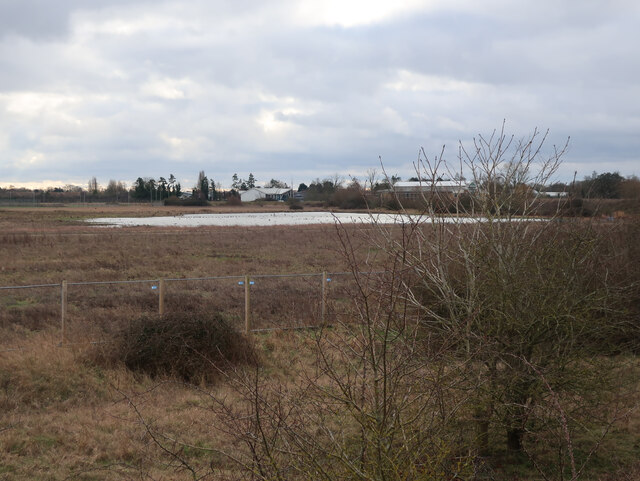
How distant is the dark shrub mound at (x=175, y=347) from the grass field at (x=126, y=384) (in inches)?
14.0

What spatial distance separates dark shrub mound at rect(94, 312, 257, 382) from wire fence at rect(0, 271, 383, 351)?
1187 mm

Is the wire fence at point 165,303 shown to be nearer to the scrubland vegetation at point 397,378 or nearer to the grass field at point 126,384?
the grass field at point 126,384

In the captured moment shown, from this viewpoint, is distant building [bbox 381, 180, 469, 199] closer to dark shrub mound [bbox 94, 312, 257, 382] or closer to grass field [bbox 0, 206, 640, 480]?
grass field [bbox 0, 206, 640, 480]

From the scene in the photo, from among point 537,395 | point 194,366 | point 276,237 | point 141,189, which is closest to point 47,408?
point 194,366

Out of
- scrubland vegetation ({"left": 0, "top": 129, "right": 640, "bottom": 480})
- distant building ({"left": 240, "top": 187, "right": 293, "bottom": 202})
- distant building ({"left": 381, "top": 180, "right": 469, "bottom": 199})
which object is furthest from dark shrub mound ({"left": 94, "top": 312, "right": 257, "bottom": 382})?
distant building ({"left": 240, "top": 187, "right": 293, "bottom": 202})

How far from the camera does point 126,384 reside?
11266mm

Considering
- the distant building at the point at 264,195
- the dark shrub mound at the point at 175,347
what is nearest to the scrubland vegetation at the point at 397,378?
the dark shrub mound at the point at 175,347

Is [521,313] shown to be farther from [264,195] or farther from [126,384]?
[264,195]

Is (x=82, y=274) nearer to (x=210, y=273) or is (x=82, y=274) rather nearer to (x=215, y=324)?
(x=210, y=273)

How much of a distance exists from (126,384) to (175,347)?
1328mm

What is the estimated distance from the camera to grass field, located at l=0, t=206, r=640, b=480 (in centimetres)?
770

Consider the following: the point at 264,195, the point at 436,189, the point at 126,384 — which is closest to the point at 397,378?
the point at 436,189

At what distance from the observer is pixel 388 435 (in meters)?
3.65

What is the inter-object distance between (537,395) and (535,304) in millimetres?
1171
